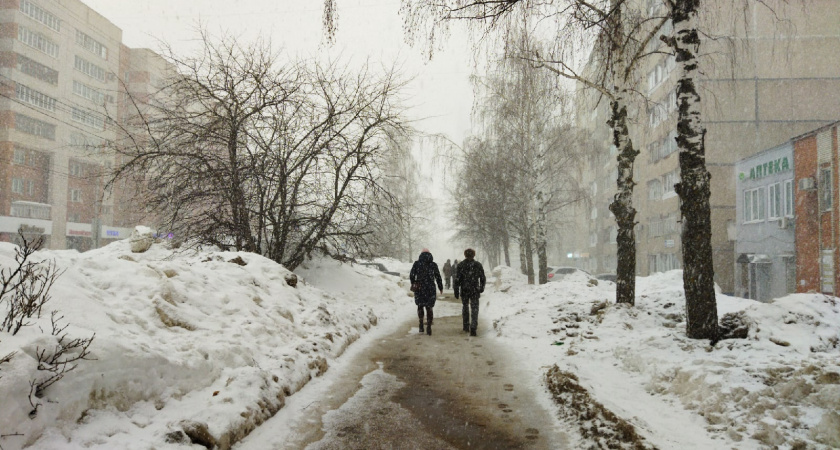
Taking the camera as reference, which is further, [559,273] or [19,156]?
[19,156]

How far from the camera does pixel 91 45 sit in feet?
167

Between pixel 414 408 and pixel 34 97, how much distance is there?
51.5 metres

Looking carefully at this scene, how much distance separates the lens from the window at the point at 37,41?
139ft

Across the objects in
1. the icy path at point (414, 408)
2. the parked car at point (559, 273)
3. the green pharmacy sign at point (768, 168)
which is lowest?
the icy path at point (414, 408)

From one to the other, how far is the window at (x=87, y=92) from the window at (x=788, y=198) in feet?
176

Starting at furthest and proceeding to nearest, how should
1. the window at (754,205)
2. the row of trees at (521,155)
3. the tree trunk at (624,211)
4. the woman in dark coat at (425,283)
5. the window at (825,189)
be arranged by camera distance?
the window at (754,205) < the window at (825,189) < the row of trees at (521,155) < the woman in dark coat at (425,283) < the tree trunk at (624,211)

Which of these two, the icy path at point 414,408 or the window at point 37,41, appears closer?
the icy path at point 414,408

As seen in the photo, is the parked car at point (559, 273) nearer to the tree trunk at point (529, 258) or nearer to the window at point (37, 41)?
the tree trunk at point (529, 258)

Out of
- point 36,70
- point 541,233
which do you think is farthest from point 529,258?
point 36,70

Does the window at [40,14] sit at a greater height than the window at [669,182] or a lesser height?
greater

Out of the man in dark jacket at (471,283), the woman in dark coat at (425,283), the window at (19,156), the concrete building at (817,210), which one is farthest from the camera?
the window at (19,156)

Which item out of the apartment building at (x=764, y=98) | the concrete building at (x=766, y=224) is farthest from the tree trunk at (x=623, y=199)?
the apartment building at (x=764, y=98)

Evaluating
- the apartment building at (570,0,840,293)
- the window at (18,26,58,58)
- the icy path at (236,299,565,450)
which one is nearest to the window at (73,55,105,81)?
the window at (18,26,58,58)

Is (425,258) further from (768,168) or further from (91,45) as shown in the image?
(91,45)
